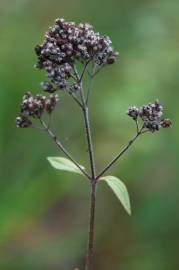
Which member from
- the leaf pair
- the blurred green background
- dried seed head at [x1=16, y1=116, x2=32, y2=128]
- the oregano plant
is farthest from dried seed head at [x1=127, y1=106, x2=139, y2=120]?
the blurred green background

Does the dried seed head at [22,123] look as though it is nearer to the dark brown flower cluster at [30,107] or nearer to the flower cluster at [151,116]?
the dark brown flower cluster at [30,107]

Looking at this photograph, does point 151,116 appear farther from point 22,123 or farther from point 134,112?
point 22,123

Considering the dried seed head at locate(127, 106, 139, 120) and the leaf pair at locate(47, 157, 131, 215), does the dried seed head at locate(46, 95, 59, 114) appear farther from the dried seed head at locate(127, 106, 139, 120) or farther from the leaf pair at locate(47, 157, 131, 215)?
the dried seed head at locate(127, 106, 139, 120)

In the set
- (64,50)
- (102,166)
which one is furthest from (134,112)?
(102,166)

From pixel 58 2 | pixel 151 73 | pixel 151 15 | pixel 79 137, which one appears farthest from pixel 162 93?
pixel 58 2

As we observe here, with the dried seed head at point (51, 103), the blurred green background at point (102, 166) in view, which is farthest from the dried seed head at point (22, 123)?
the blurred green background at point (102, 166)

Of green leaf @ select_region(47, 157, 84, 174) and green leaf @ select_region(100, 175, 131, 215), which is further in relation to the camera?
green leaf @ select_region(47, 157, 84, 174)
